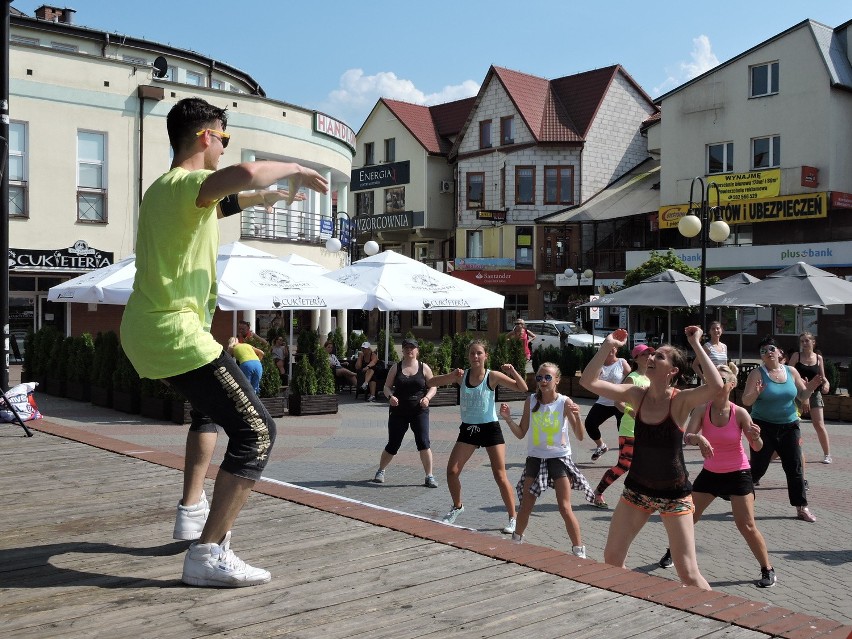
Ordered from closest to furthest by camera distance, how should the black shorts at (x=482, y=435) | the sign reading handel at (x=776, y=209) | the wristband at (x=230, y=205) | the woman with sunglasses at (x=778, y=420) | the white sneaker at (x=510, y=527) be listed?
the wristband at (x=230, y=205)
the white sneaker at (x=510, y=527)
the black shorts at (x=482, y=435)
the woman with sunglasses at (x=778, y=420)
the sign reading handel at (x=776, y=209)

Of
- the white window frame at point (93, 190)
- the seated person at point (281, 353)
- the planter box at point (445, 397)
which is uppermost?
the white window frame at point (93, 190)

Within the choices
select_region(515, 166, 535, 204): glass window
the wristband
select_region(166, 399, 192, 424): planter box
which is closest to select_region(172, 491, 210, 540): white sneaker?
the wristband

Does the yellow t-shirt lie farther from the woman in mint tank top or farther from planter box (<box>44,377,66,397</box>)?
planter box (<box>44,377,66,397</box>)

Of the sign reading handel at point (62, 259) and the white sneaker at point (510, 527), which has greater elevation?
the sign reading handel at point (62, 259)

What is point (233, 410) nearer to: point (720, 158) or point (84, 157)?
point (84, 157)

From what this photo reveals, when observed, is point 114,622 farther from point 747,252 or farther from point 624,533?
point 747,252

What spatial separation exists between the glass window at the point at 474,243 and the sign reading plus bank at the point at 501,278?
188cm

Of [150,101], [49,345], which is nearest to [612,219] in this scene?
[150,101]

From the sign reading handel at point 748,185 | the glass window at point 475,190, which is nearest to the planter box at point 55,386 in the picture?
the sign reading handel at point 748,185

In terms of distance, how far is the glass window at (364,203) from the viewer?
6046cm

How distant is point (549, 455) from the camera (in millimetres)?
7449

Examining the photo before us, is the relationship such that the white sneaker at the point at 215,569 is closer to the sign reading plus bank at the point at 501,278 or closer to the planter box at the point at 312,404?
the planter box at the point at 312,404

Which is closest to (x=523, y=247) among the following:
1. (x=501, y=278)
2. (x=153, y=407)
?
(x=501, y=278)

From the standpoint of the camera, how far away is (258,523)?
504 centimetres
